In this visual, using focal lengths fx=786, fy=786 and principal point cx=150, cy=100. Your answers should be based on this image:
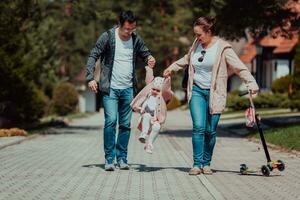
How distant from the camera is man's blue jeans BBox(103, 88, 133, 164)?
10.9m

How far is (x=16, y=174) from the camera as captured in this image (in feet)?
35.1

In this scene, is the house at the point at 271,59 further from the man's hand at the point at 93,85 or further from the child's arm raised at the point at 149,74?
the man's hand at the point at 93,85

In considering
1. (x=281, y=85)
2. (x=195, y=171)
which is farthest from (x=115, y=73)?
(x=281, y=85)

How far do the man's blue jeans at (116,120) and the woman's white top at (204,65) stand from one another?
44.7 inches

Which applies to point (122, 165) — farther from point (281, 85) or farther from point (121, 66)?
point (281, 85)

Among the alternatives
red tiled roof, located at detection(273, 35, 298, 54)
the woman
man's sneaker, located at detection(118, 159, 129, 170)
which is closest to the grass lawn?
the woman

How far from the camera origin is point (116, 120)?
1098 centimetres

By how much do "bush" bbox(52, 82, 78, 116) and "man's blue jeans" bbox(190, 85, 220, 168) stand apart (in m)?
45.7

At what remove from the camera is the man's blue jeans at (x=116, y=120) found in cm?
1089

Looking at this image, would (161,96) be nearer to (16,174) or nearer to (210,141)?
(210,141)

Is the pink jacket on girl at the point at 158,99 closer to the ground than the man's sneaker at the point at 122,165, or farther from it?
farther from it

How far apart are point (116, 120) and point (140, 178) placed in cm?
124

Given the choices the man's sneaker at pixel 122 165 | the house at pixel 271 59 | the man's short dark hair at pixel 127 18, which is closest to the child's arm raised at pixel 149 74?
the man's short dark hair at pixel 127 18

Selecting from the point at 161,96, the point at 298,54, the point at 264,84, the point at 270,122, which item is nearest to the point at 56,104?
the point at 264,84
